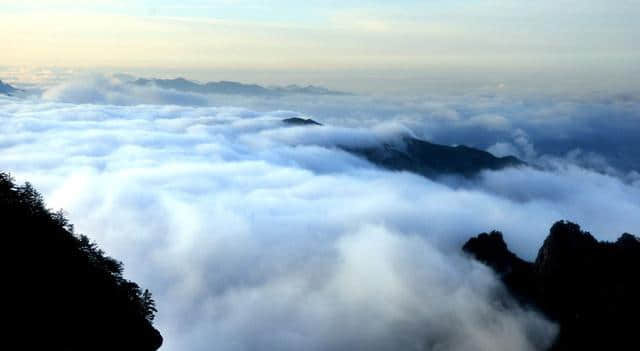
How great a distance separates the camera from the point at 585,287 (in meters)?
116

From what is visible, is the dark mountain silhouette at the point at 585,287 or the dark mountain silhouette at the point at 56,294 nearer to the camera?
the dark mountain silhouette at the point at 56,294

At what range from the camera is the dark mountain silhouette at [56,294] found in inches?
1425

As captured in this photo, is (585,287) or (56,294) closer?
(56,294)

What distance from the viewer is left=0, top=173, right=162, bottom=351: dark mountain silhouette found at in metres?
36.2

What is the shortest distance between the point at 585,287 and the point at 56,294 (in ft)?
377

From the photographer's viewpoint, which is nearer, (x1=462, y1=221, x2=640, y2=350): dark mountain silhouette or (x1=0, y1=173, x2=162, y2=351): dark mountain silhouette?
(x1=0, y1=173, x2=162, y2=351): dark mountain silhouette

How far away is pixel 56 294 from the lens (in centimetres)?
3944

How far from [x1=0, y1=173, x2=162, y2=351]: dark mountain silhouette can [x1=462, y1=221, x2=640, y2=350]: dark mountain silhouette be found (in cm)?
8432

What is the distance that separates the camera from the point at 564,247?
12150 cm

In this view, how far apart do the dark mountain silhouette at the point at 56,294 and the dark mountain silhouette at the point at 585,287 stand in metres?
84.3

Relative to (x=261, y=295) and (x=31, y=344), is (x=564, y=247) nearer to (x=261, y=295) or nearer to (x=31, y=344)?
(x=261, y=295)

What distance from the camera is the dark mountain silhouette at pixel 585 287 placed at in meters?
92.2

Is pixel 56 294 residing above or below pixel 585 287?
above

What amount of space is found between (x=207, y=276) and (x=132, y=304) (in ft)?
378
